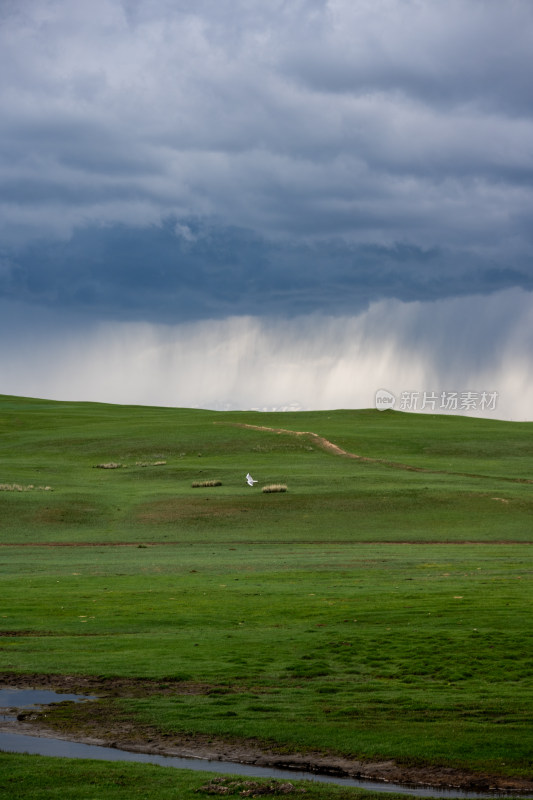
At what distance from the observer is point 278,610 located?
83.2ft

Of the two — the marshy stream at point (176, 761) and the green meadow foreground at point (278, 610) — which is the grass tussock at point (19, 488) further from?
the marshy stream at point (176, 761)

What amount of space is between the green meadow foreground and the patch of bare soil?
3.7 inches

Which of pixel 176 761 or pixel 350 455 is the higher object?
pixel 350 455

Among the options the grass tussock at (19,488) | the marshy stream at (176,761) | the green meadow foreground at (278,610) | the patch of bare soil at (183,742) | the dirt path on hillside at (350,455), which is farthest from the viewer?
the dirt path on hillside at (350,455)

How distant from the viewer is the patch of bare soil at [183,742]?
1309 cm

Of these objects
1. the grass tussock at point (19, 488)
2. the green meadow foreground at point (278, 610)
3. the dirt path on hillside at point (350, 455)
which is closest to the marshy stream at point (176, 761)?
the green meadow foreground at point (278, 610)

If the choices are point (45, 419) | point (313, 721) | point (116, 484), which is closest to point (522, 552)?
point (313, 721)

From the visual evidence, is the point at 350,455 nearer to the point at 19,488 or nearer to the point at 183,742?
the point at 19,488

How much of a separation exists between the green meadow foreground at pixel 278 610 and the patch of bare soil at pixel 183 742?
0.09 m

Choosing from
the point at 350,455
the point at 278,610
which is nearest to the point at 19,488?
the point at 350,455

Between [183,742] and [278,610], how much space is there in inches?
411

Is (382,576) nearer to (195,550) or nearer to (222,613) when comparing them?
(222,613)

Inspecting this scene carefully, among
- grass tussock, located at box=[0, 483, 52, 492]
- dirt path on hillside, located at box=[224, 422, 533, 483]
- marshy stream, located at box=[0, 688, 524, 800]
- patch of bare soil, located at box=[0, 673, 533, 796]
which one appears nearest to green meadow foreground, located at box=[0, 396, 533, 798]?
patch of bare soil, located at box=[0, 673, 533, 796]

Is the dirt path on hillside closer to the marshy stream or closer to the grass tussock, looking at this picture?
the grass tussock
